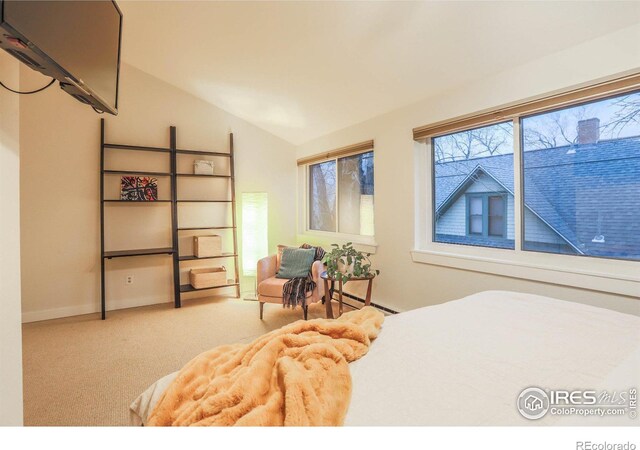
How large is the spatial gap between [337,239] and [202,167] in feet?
6.20

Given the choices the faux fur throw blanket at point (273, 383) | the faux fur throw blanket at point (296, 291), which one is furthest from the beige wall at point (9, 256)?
the faux fur throw blanket at point (296, 291)

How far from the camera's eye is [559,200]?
2143 mm

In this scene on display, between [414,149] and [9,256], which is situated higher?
[414,149]

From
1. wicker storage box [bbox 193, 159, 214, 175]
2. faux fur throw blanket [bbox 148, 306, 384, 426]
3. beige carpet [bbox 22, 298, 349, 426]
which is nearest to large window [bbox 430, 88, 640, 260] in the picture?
faux fur throw blanket [bbox 148, 306, 384, 426]

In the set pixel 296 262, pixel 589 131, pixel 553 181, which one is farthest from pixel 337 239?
pixel 589 131

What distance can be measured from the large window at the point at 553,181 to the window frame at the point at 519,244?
0.03 m

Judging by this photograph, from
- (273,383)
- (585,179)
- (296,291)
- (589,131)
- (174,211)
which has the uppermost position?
(589,131)

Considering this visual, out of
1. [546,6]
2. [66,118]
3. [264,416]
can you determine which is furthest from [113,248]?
[546,6]

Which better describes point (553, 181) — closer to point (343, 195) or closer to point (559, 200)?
point (559, 200)

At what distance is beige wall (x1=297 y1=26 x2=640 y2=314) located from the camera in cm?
181

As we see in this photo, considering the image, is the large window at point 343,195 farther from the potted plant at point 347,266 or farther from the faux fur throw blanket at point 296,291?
the faux fur throw blanket at point 296,291

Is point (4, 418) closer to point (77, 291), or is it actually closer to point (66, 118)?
point (77, 291)

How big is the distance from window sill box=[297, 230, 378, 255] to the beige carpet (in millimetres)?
835

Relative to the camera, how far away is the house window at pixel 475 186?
2455 millimetres
